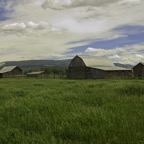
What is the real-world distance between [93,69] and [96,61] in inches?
508

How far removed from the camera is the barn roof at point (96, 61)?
93.6 metres

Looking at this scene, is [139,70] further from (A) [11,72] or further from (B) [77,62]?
(A) [11,72]

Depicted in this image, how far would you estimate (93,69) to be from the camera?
8656cm

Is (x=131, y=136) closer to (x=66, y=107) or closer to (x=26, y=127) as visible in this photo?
(x=26, y=127)

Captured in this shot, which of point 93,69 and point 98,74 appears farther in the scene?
point 93,69

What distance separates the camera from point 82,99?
46.3 ft

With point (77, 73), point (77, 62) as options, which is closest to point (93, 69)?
point (77, 73)

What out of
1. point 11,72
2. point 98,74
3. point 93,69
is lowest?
point 98,74

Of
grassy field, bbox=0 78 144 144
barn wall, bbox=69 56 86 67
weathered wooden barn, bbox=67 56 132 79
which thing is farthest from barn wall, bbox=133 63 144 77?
grassy field, bbox=0 78 144 144

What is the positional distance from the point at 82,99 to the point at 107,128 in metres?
5.94

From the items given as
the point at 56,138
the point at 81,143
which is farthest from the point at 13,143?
the point at 81,143

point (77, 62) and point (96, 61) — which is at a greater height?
point (96, 61)

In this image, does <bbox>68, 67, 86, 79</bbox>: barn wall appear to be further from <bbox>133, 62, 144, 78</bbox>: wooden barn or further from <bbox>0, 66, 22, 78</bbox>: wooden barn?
<bbox>0, 66, 22, 78</bbox>: wooden barn

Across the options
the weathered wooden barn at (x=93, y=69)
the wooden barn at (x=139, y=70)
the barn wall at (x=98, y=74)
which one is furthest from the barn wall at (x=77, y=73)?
the wooden barn at (x=139, y=70)
